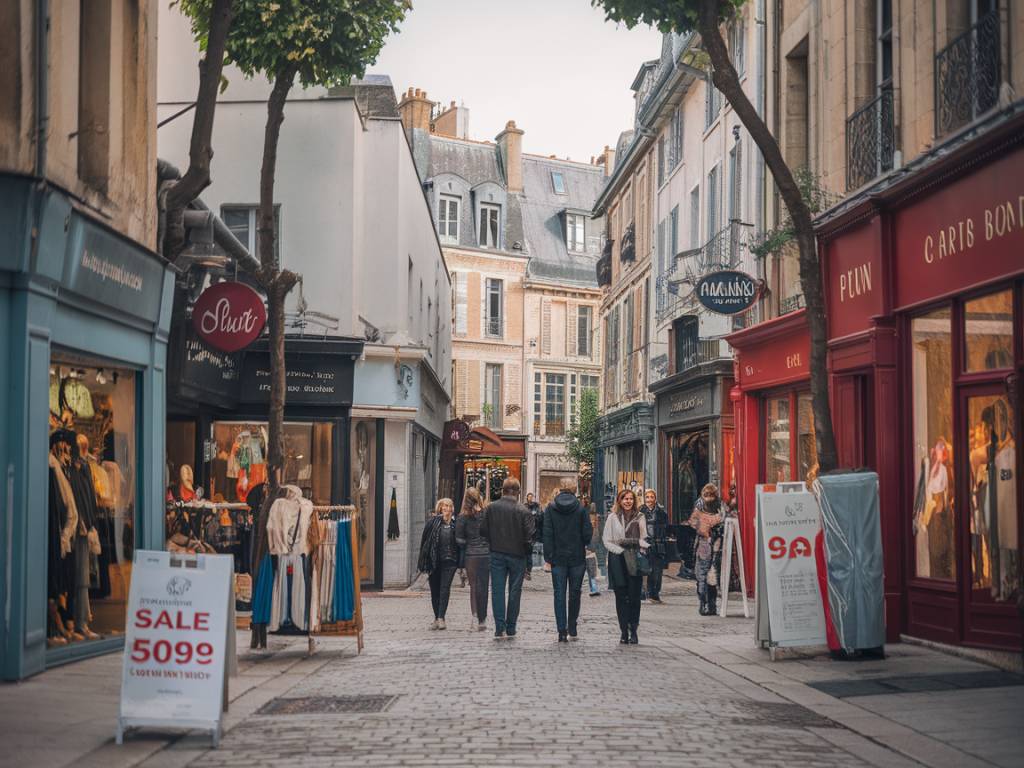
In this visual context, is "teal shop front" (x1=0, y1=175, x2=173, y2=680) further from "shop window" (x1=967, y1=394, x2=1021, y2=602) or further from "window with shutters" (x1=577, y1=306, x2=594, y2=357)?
"window with shutters" (x1=577, y1=306, x2=594, y2=357)

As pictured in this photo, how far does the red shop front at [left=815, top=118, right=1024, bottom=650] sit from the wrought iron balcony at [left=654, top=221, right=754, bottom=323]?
643 cm

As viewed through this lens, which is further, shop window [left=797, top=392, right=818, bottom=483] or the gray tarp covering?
shop window [left=797, top=392, right=818, bottom=483]


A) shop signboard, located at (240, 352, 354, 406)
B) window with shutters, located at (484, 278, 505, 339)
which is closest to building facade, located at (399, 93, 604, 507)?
window with shutters, located at (484, 278, 505, 339)

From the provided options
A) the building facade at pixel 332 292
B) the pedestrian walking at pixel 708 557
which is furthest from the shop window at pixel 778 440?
the building facade at pixel 332 292

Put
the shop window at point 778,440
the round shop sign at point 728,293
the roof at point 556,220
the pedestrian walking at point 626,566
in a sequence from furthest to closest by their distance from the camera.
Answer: the roof at point 556,220 → the round shop sign at point 728,293 → the shop window at point 778,440 → the pedestrian walking at point 626,566

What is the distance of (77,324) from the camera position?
475 inches

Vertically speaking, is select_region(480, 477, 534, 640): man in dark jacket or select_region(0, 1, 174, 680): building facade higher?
select_region(0, 1, 174, 680): building facade

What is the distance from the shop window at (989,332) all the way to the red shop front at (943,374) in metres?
0.02

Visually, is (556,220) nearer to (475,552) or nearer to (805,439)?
(805,439)

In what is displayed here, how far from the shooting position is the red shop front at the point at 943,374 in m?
11.8

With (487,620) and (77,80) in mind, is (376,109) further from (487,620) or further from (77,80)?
(77,80)

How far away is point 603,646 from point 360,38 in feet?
25.4

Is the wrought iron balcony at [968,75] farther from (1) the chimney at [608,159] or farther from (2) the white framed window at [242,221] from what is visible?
(1) the chimney at [608,159]

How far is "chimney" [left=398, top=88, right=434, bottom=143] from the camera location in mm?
54094
